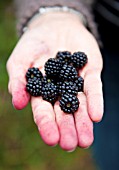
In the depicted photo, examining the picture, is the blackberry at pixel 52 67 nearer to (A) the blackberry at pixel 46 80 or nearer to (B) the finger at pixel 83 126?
(A) the blackberry at pixel 46 80

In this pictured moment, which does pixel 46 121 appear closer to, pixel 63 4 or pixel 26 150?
pixel 63 4

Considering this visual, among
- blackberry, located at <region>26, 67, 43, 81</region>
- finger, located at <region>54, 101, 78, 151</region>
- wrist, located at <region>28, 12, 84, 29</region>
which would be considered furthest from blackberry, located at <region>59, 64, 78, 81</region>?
wrist, located at <region>28, 12, 84, 29</region>

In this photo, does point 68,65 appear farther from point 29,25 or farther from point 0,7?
point 0,7

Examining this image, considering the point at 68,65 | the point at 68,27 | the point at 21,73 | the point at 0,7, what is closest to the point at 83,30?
the point at 68,27

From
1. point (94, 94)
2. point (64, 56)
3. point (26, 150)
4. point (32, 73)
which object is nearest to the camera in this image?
point (94, 94)

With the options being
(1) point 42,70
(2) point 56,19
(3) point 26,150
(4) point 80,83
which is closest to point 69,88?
(4) point 80,83

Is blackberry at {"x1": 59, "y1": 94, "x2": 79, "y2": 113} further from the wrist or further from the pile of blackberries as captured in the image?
the wrist

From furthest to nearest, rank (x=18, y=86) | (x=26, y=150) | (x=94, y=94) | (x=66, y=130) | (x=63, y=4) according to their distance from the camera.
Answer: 1. (x=26, y=150)
2. (x=63, y=4)
3. (x=18, y=86)
4. (x=94, y=94)
5. (x=66, y=130)
